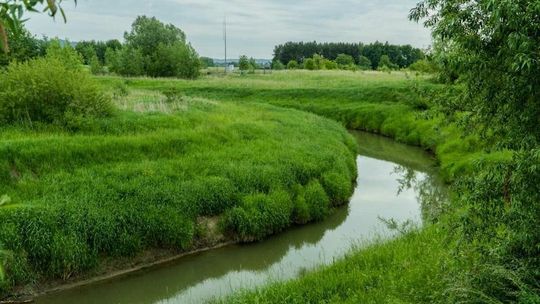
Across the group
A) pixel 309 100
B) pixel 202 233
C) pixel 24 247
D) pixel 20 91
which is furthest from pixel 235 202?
pixel 309 100

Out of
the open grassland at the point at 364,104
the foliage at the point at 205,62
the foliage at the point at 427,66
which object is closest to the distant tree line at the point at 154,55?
the foliage at the point at 205,62

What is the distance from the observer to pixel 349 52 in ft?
424

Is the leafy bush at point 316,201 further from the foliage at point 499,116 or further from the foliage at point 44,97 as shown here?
the foliage at point 499,116

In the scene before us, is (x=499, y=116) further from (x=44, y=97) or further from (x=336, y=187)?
(x=44, y=97)

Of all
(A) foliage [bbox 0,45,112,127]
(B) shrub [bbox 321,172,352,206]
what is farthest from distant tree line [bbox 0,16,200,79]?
(B) shrub [bbox 321,172,352,206]

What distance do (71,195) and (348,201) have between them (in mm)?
9706

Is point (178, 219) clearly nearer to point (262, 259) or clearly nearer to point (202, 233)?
point (202, 233)

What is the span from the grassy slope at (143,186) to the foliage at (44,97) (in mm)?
906

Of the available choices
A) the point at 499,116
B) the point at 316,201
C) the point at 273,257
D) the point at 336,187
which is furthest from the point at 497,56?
the point at 336,187

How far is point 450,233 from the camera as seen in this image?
6.64 metres

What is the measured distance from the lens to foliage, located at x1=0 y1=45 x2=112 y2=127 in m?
17.0

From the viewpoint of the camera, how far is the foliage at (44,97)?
17047 mm

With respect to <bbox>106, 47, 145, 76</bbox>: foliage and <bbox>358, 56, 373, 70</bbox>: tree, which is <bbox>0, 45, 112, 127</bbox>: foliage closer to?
<bbox>106, 47, 145, 76</bbox>: foliage

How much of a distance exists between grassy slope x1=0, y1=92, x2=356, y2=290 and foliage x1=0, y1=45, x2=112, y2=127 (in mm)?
906
